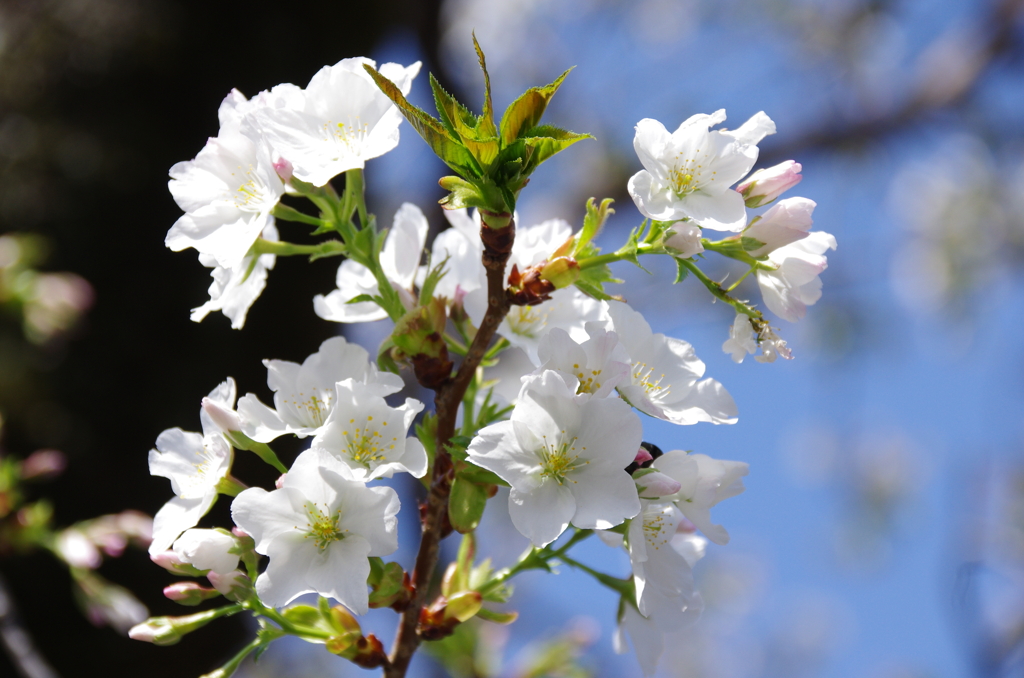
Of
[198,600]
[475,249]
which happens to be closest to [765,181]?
[475,249]

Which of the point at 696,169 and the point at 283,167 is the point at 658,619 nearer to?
the point at 696,169

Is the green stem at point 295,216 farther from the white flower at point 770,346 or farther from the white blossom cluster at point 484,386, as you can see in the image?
the white flower at point 770,346

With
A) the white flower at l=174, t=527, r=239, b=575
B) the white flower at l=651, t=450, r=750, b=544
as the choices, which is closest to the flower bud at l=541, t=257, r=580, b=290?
the white flower at l=651, t=450, r=750, b=544

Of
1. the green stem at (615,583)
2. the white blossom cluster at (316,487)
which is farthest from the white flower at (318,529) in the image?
the green stem at (615,583)

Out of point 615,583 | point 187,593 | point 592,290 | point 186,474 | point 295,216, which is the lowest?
point 615,583

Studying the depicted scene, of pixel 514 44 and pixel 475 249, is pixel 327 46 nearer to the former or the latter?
pixel 475 249

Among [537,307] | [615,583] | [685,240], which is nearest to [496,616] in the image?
[615,583]
